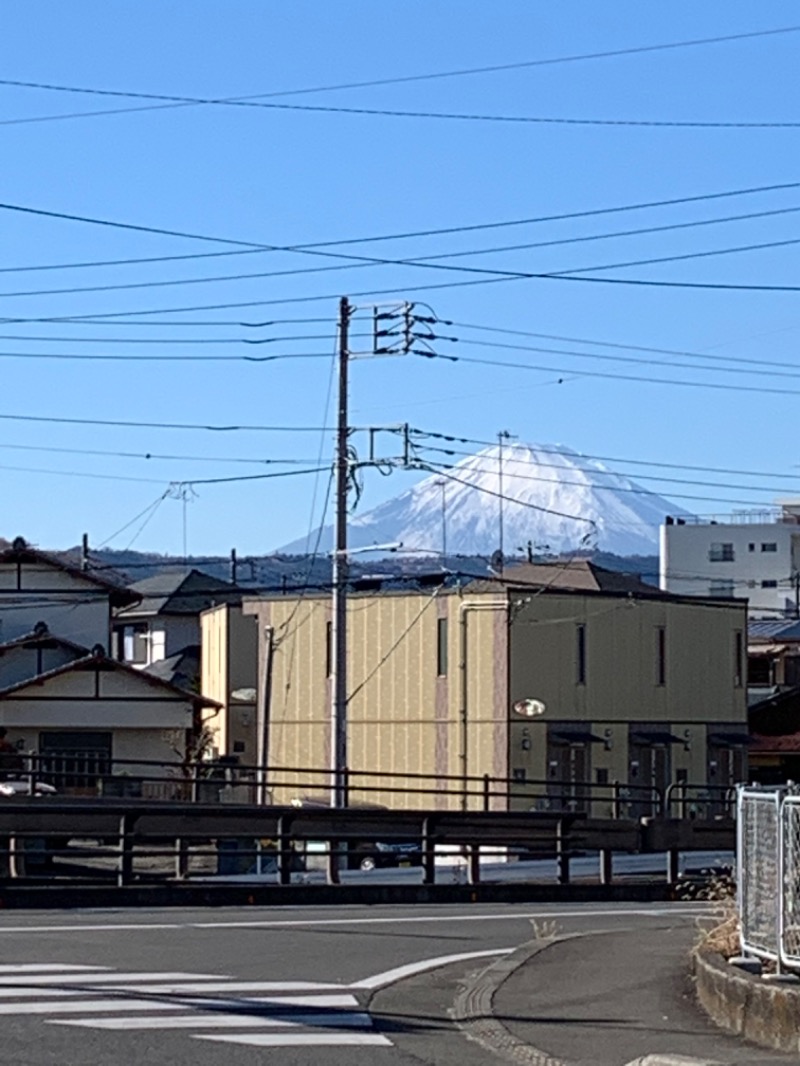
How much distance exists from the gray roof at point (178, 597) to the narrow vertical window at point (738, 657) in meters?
19.5

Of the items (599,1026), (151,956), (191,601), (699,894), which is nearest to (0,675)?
(191,601)

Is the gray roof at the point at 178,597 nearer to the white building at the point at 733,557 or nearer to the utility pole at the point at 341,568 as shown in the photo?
the utility pole at the point at 341,568

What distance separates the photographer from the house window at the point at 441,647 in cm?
5009

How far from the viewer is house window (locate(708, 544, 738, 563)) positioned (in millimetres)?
115562

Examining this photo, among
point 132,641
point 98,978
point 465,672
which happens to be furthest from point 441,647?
point 98,978

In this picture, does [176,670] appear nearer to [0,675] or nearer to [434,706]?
[0,675]

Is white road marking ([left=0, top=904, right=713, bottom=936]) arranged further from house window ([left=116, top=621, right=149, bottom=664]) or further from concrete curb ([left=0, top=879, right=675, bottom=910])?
house window ([left=116, top=621, right=149, bottom=664])

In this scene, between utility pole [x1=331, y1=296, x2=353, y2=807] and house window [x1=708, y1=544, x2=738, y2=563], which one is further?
house window [x1=708, y1=544, x2=738, y2=563]

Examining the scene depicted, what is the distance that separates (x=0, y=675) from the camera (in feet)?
183

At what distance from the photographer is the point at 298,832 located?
25250mm

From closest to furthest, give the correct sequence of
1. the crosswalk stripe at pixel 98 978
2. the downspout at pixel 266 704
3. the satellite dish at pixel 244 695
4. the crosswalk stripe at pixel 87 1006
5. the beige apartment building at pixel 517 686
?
the crosswalk stripe at pixel 87 1006, the crosswalk stripe at pixel 98 978, the downspout at pixel 266 704, the beige apartment building at pixel 517 686, the satellite dish at pixel 244 695

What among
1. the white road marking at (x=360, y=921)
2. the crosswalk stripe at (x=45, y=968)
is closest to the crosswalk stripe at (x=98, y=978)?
the crosswalk stripe at (x=45, y=968)

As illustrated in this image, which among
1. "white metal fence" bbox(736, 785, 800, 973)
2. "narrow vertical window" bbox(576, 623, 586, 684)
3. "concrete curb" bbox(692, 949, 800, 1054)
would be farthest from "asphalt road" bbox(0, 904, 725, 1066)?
"narrow vertical window" bbox(576, 623, 586, 684)

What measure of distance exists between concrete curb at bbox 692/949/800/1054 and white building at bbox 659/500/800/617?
9860 centimetres
